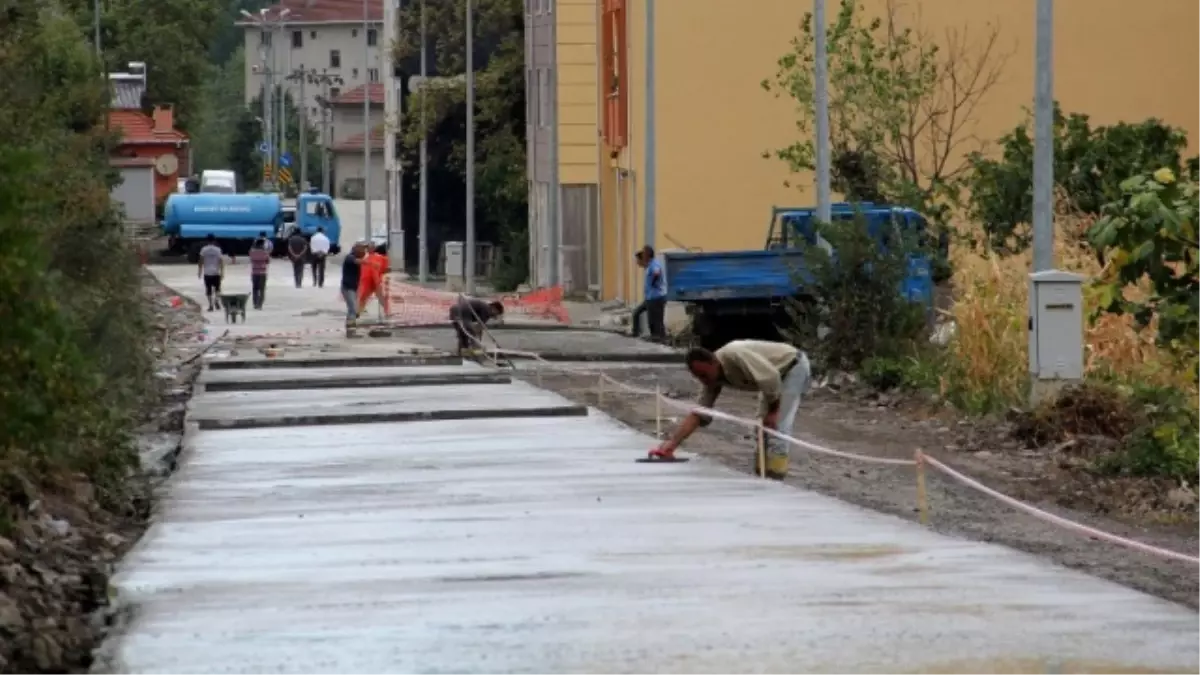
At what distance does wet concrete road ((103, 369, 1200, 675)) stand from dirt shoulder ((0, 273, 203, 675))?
31 cm

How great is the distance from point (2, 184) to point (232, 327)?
32.3 meters

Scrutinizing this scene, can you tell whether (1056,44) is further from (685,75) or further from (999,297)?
(999,297)

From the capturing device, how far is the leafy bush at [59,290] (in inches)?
454

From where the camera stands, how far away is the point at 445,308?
4919 cm

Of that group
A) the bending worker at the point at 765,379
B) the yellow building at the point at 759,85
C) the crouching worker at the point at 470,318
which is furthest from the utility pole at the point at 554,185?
the bending worker at the point at 765,379

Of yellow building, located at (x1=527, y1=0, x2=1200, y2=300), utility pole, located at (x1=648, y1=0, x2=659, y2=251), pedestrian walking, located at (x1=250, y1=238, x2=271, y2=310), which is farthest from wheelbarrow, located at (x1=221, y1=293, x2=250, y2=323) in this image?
utility pole, located at (x1=648, y1=0, x2=659, y2=251)

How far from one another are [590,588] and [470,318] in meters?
21.9

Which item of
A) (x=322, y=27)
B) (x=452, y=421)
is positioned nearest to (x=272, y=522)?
(x=452, y=421)

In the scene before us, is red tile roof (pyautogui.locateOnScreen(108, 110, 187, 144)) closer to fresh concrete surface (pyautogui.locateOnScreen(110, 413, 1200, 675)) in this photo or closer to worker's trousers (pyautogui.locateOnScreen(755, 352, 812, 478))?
worker's trousers (pyautogui.locateOnScreen(755, 352, 812, 478))

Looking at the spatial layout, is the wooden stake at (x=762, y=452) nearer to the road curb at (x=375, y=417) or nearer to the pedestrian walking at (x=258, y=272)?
the road curb at (x=375, y=417)

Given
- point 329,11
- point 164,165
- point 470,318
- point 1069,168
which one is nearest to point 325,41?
point 329,11

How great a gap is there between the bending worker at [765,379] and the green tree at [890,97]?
1830 cm

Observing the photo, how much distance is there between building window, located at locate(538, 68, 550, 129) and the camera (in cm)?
5851

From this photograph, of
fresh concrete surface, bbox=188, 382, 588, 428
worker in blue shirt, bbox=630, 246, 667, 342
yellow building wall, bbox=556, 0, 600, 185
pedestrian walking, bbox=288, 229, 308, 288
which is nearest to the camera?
fresh concrete surface, bbox=188, 382, 588, 428
